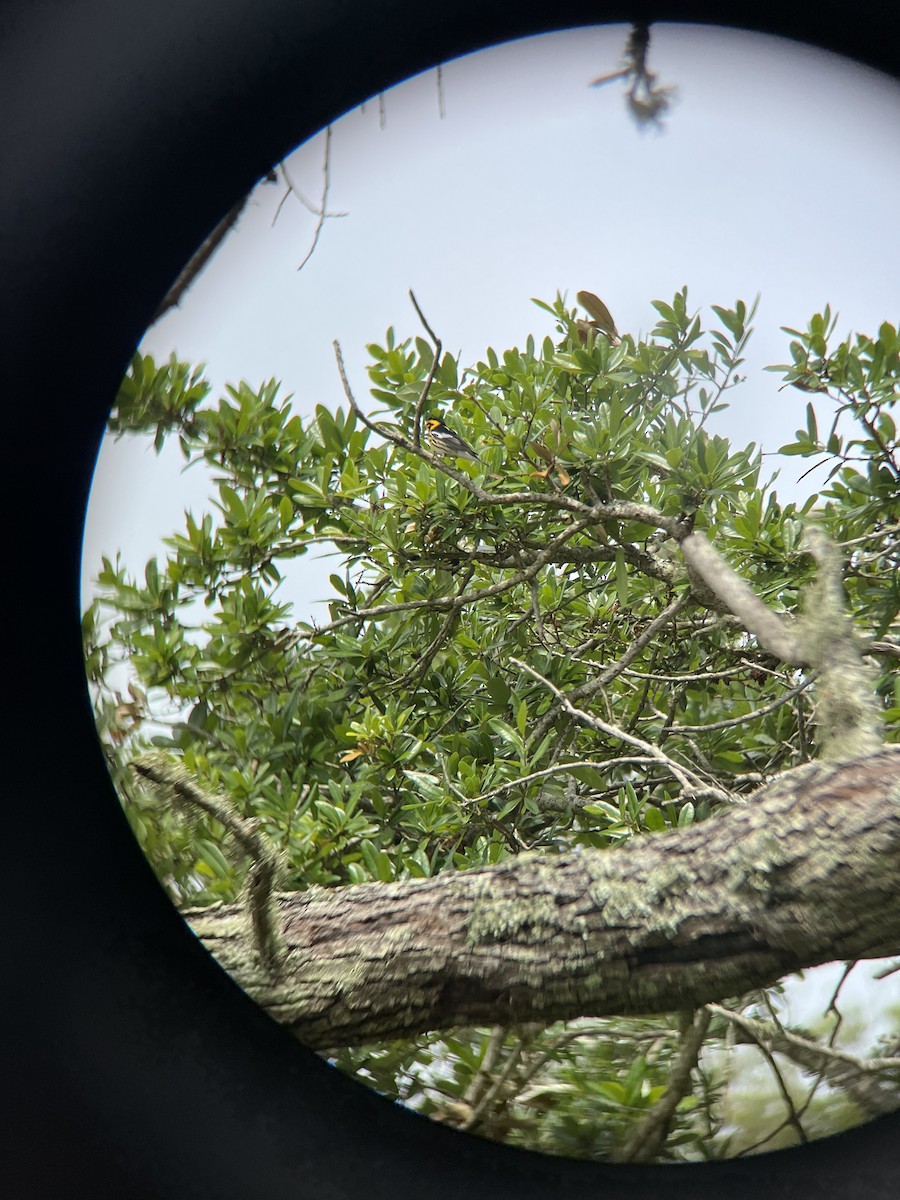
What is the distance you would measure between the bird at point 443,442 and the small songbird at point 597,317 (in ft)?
0.48

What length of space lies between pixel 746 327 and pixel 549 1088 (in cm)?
60

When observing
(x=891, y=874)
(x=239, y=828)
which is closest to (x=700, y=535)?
(x=891, y=874)

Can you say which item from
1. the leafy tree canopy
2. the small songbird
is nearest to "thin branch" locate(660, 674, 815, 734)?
the leafy tree canopy

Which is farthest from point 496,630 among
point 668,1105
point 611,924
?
point 668,1105

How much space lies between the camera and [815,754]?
0.63 m

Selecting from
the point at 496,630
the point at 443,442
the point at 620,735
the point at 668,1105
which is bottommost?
the point at 668,1105

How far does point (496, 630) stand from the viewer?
751 millimetres

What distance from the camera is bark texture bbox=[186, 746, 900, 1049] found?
54cm

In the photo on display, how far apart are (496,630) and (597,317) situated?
273mm

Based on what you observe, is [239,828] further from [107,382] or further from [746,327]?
[746,327]

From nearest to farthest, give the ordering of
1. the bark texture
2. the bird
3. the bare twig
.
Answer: the bark texture < the bare twig < the bird

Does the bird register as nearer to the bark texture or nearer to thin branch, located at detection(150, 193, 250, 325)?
thin branch, located at detection(150, 193, 250, 325)

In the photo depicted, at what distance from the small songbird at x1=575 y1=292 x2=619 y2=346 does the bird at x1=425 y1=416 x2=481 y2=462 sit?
145mm

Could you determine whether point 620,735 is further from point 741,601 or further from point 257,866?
point 257,866
